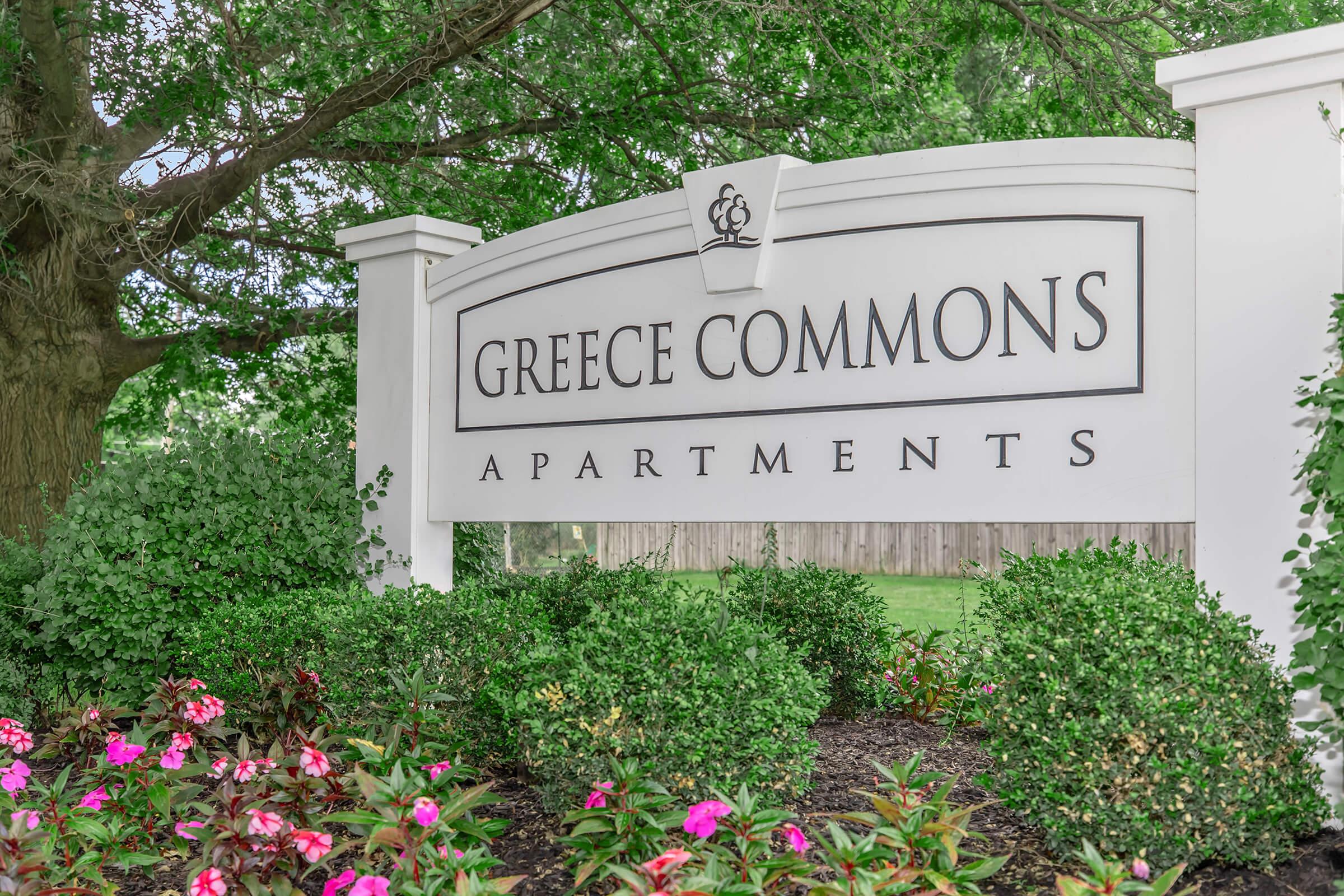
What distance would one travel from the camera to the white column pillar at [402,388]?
4.65 meters

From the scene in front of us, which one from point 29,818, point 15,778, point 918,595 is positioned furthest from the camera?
point 918,595

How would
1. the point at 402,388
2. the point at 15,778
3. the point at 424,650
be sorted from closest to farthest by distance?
the point at 15,778, the point at 424,650, the point at 402,388

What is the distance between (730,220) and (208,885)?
2582mm

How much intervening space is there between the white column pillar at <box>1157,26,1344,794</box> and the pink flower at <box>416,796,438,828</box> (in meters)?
2.06

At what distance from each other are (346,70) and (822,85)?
8.59 feet

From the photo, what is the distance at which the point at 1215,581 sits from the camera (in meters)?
2.96

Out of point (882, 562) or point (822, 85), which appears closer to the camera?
point (822, 85)

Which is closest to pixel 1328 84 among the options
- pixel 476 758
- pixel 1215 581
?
pixel 1215 581

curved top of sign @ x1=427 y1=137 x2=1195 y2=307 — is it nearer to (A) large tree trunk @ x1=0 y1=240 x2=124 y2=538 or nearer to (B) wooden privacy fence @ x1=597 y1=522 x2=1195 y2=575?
(A) large tree trunk @ x1=0 y1=240 x2=124 y2=538

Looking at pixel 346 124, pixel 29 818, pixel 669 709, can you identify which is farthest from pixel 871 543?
pixel 29 818

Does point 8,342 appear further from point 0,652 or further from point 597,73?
point 597,73

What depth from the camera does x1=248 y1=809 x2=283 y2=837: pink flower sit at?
2584 millimetres

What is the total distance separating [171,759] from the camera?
3.26m

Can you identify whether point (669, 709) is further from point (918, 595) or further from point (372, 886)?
point (918, 595)
